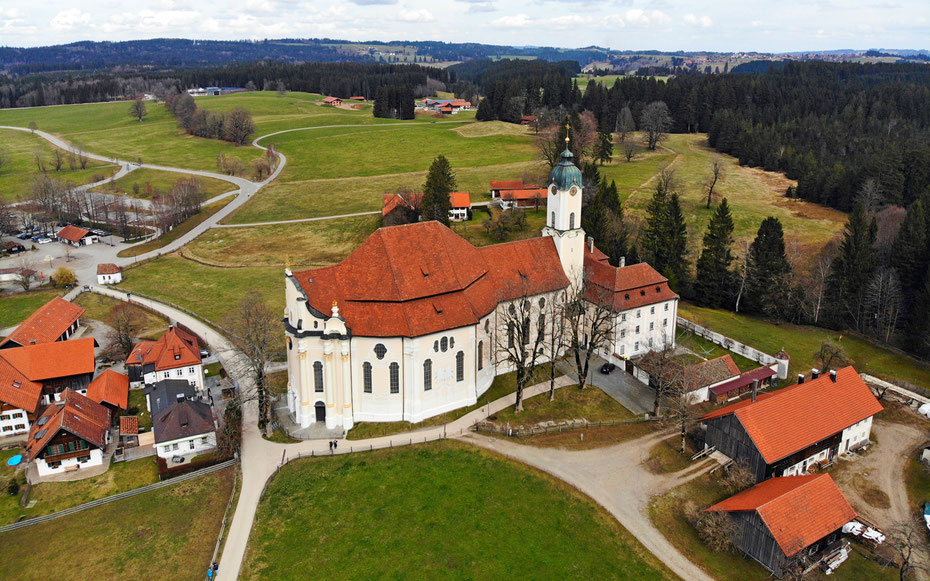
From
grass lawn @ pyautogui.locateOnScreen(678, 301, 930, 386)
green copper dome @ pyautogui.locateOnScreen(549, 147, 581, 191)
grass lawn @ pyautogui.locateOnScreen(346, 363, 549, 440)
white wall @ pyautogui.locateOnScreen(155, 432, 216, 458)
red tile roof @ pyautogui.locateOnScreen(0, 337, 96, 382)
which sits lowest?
white wall @ pyautogui.locateOnScreen(155, 432, 216, 458)

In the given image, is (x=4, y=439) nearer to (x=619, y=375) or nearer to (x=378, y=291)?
(x=378, y=291)

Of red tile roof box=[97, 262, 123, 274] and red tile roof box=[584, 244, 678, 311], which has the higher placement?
red tile roof box=[584, 244, 678, 311]

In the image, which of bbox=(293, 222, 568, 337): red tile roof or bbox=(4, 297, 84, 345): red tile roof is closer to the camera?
bbox=(293, 222, 568, 337): red tile roof

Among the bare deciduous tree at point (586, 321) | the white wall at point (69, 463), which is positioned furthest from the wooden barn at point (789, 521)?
the white wall at point (69, 463)

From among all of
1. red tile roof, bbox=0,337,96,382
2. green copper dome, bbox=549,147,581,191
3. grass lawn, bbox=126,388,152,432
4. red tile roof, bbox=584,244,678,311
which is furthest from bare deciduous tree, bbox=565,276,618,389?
red tile roof, bbox=0,337,96,382

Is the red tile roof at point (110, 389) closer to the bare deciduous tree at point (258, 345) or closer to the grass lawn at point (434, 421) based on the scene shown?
the bare deciduous tree at point (258, 345)

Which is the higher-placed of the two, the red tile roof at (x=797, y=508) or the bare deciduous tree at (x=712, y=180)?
the bare deciduous tree at (x=712, y=180)

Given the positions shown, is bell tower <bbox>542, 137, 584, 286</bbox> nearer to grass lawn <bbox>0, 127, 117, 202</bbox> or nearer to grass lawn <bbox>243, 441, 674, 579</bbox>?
grass lawn <bbox>243, 441, 674, 579</bbox>
